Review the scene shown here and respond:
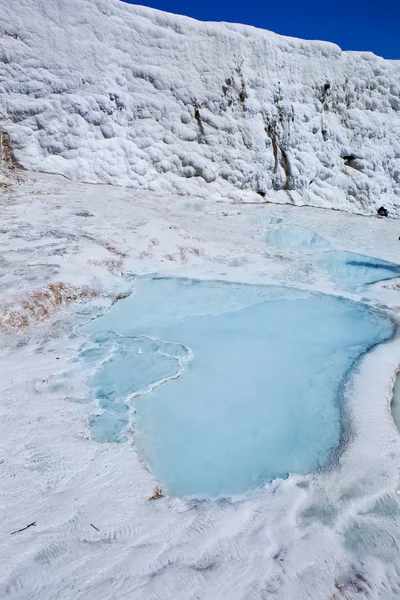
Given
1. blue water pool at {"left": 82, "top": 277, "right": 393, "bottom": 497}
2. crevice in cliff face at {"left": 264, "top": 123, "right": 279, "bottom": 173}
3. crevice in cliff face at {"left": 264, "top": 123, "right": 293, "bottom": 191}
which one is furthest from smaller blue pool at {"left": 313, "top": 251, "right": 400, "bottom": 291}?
crevice in cliff face at {"left": 264, "top": 123, "right": 279, "bottom": 173}

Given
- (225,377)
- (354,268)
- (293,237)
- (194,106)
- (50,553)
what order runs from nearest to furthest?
(50,553) < (225,377) < (354,268) < (293,237) < (194,106)

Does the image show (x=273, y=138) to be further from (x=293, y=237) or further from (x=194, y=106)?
(x=293, y=237)

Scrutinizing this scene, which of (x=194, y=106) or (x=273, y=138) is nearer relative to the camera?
(x=194, y=106)

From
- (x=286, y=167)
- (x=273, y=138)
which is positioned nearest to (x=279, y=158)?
(x=286, y=167)

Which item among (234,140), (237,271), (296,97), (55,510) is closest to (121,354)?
(55,510)

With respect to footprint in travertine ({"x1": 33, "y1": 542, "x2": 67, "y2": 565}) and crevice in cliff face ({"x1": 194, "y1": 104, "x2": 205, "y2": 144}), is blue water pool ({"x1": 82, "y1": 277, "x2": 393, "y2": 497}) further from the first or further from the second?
crevice in cliff face ({"x1": 194, "y1": 104, "x2": 205, "y2": 144})

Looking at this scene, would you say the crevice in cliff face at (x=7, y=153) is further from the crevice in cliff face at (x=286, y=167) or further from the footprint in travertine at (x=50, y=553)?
the footprint in travertine at (x=50, y=553)
